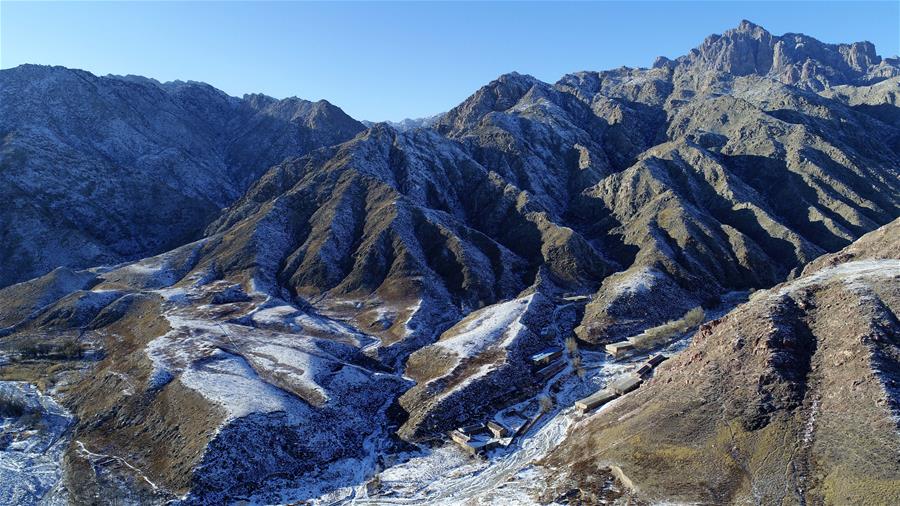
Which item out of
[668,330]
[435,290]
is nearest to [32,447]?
[435,290]

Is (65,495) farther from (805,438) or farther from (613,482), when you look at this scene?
(805,438)

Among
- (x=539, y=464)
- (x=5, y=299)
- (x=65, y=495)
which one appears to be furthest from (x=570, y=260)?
(x=5, y=299)

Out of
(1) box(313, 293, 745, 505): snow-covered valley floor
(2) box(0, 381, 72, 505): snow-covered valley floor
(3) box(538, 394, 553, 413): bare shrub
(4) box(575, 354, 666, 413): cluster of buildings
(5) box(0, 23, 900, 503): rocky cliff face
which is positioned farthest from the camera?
(3) box(538, 394, 553, 413): bare shrub

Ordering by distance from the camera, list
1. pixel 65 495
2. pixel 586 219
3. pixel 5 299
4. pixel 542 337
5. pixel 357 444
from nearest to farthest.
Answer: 1. pixel 65 495
2. pixel 357 444
3. pixel 542 337
4. pixel 5 299
5. pixel 586 219

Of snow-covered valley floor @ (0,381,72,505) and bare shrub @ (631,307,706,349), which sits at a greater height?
bare shrub @ (631,307,706,349)

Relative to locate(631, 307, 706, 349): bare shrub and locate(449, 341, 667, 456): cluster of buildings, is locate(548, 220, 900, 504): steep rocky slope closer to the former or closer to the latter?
locate(449, 341, 667, 456): cluster of buildings

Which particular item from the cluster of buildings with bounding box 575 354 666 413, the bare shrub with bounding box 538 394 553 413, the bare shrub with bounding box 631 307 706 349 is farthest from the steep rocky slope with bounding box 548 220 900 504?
the bare shrub with bounding box 631 307 706 349
